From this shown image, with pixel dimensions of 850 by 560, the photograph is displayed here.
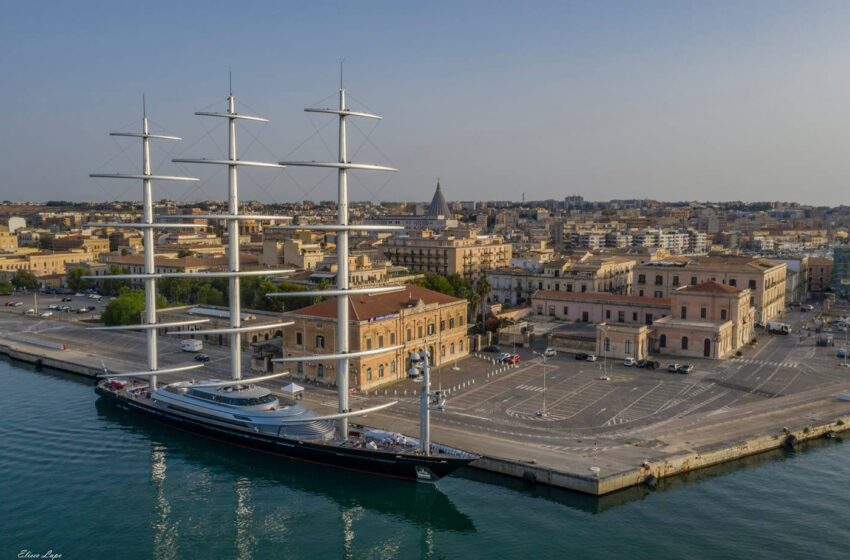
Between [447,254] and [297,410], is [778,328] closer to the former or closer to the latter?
[447,254]

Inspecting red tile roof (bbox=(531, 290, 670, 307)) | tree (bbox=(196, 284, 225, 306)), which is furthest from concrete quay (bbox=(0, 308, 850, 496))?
tree (bbox=(196, 284, 225, 306))

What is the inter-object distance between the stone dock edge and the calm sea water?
0.50 meters

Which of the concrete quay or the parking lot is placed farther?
the parking lot

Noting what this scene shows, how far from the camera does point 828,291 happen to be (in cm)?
10912

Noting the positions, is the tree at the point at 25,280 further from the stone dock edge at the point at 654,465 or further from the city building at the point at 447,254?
the stone dock edge at the point at 654,465

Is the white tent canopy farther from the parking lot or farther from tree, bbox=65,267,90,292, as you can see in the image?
tree, bbox=65,267,90,292

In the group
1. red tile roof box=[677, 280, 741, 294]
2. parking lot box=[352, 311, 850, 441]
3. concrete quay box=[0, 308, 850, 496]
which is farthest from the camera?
red tile roof box=[677, 280, 741, 294]

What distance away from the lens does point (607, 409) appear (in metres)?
45.3

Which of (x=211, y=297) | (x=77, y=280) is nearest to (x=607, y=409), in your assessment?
(x=211, y=297)

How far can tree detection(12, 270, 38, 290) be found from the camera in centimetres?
11050

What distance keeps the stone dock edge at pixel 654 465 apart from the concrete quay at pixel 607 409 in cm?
5

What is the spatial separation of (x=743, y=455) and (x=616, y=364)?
20.4m

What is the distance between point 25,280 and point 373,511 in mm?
97160

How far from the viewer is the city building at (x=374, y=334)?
2047 inches
